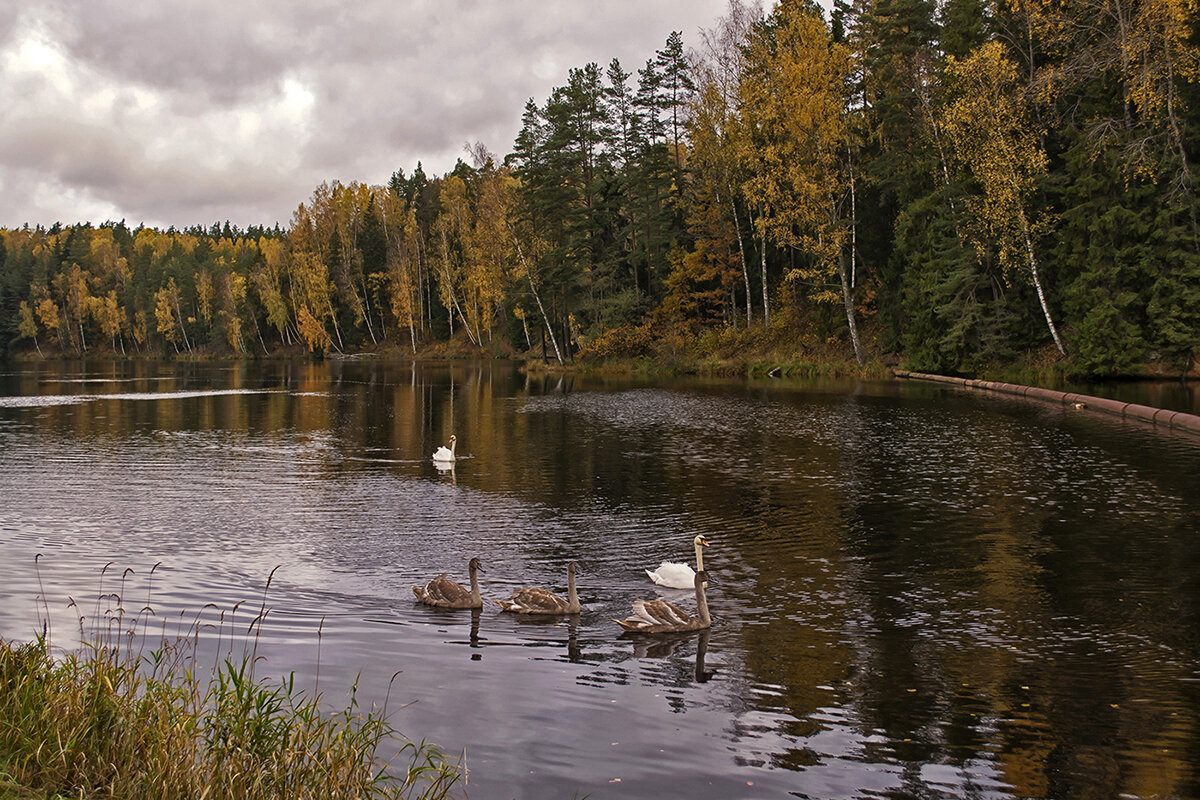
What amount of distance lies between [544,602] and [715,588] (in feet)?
8.04

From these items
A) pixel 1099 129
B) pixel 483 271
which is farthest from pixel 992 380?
pixel 483 271

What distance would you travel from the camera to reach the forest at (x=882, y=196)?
37.5 meters

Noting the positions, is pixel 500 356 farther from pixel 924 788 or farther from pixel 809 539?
pixel 924 788

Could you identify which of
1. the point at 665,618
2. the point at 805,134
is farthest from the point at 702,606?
the point at 805,134

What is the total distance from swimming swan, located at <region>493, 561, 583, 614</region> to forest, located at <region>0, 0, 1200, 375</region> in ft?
111

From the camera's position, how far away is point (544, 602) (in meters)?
10.5

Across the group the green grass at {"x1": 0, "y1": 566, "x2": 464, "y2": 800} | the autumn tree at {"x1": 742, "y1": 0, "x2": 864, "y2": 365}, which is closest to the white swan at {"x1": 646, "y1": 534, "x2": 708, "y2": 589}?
the green grass at {"x1": 0, "y1": 566, "x2": 464, "y2": 800}

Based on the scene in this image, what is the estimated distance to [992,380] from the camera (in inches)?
1676

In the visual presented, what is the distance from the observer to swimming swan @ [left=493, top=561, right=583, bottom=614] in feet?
34.3

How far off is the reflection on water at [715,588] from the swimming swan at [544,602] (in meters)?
0.15

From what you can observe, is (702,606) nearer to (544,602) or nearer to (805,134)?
(544,602)

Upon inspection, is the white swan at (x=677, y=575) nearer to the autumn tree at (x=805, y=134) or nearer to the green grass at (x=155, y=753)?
the green grass at (x=155, y=753)

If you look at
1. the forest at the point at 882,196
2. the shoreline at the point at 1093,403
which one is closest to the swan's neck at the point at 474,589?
the shoreline at the point at 1093,403

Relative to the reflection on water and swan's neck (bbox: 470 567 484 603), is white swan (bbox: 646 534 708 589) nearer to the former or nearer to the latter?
the reflection on water
